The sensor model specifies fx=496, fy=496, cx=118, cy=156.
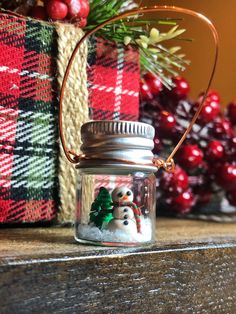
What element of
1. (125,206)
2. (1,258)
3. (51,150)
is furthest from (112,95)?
(1,258)

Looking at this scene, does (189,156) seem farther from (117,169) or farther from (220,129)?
(117,169)

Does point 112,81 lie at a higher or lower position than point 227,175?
higher

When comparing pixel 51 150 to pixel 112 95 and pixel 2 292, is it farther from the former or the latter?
pixel 2 292

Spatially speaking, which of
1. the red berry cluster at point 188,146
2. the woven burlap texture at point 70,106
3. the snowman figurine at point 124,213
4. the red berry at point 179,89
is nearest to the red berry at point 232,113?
the red berry cluster at point 188,146

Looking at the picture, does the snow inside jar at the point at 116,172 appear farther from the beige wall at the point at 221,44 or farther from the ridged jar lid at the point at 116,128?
the beige wall at the point at 221,44

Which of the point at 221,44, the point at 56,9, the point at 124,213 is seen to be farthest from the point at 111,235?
the point at 221,44

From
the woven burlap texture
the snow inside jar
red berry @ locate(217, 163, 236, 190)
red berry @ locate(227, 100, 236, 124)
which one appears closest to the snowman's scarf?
the snow inside jar
